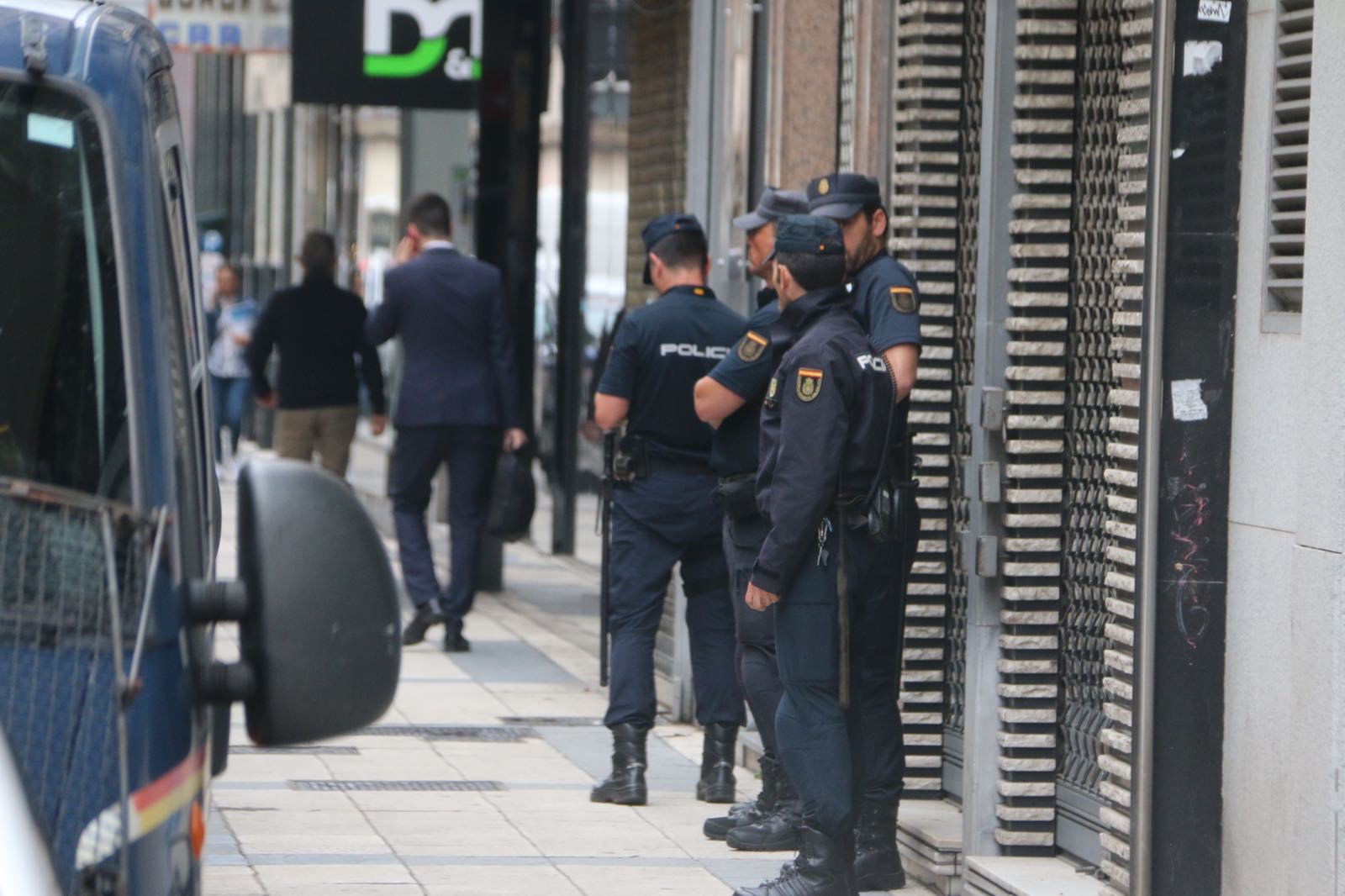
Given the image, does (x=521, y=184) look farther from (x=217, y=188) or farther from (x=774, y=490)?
(x=217, y=188)

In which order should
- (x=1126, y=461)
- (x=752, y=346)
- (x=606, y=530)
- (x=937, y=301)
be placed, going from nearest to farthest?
(x=1126, y=461) → (x=752, y=346) → (x=937, y=301) → (x=606, y=530)

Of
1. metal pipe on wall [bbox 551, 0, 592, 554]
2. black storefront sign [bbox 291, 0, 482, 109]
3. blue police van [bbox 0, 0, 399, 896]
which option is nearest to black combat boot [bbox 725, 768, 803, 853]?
blue police van [bbox 0, 0, 399, 896]

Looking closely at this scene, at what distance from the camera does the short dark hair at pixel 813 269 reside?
6230mm

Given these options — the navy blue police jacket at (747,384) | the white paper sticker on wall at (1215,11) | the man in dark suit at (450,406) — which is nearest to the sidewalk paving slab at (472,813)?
the man in dark suit at (450,406)

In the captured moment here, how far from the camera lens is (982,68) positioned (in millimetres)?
7262

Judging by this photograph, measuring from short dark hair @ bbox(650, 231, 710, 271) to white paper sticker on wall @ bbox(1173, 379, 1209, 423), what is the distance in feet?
8.84

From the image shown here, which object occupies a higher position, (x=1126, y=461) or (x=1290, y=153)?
(x=1290, y=153)

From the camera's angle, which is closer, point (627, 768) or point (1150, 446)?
point (1150, 446)

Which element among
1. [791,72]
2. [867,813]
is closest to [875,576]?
[867,813]

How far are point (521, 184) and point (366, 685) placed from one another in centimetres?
1091

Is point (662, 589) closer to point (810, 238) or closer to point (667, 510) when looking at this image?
point (667, 510)

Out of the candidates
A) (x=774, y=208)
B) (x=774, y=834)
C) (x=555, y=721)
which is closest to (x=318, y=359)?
(x=555, y=721)

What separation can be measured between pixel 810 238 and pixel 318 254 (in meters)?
6.87

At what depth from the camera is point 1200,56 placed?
211 inches
